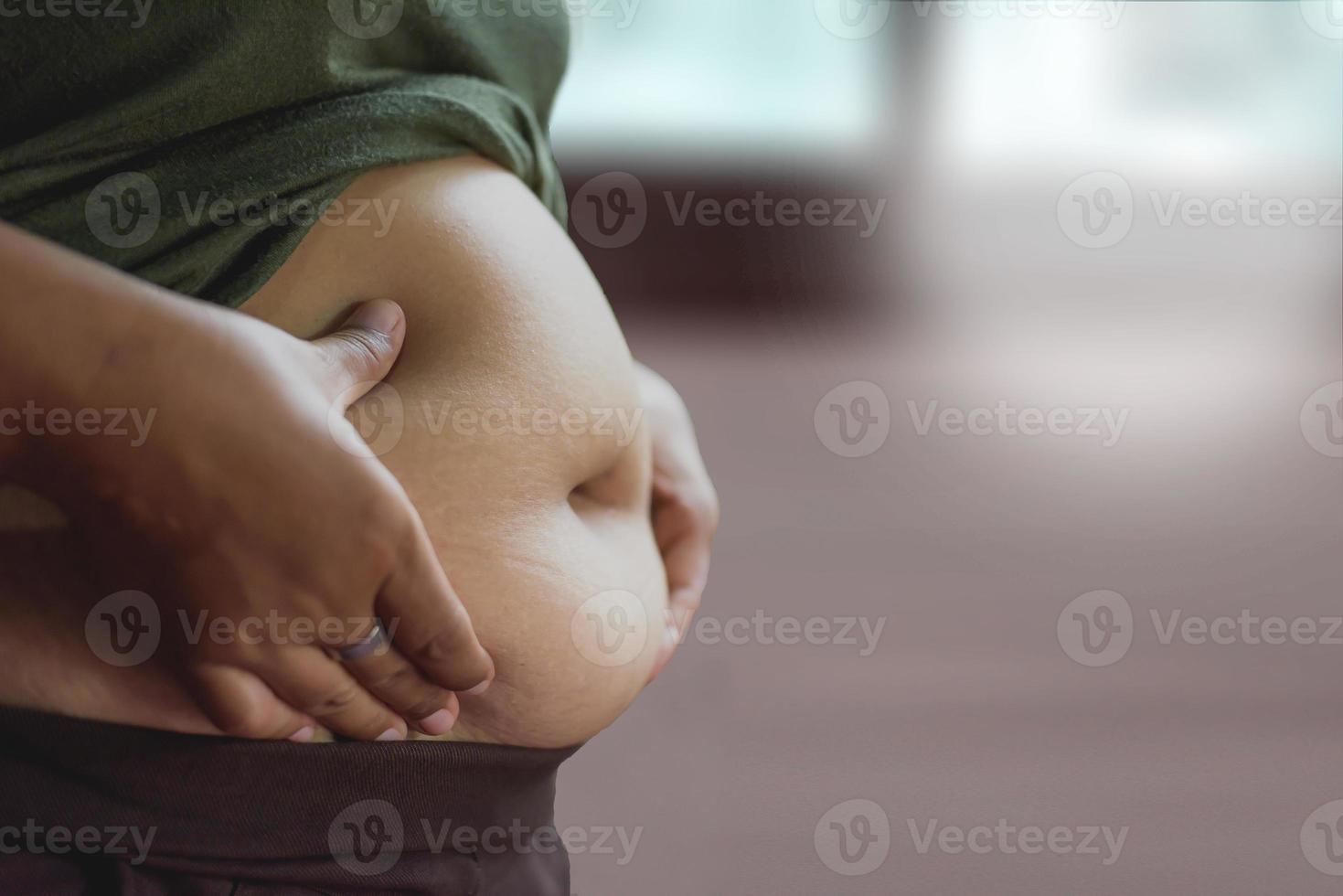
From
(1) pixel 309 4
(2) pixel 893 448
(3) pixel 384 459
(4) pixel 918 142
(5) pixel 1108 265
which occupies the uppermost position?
(1) pixel 309 4

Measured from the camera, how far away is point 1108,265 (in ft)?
6.52

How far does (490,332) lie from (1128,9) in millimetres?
1970

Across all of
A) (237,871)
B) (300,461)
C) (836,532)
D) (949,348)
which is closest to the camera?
(300,461)

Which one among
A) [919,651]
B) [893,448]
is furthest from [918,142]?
[919,651]

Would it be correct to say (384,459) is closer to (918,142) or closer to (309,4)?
(309,4)
